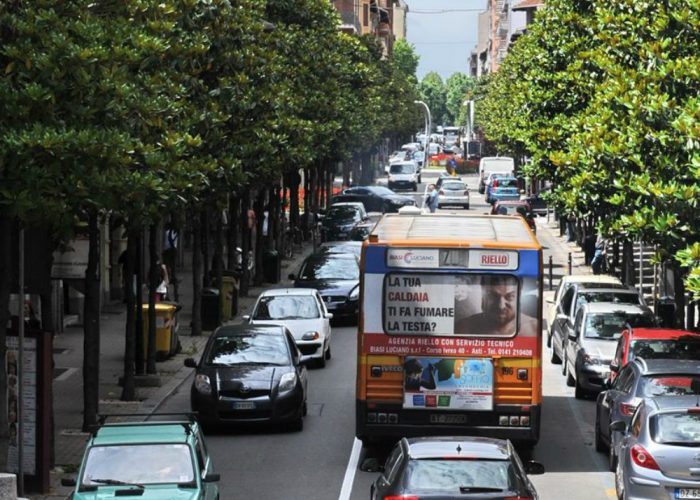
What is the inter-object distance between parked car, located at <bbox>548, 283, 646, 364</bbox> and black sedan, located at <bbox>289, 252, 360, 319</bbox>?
20.8 ft

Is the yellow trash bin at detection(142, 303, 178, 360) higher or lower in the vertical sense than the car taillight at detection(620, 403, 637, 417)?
lower

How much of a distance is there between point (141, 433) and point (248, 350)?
8.25 metres

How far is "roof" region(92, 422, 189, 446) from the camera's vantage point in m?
16.0

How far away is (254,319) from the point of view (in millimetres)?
31953

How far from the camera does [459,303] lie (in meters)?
19.9

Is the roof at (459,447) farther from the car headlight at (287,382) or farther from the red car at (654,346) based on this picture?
the car headlight at (287,382)

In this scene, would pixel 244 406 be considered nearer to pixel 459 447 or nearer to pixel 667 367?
pixel 667 367

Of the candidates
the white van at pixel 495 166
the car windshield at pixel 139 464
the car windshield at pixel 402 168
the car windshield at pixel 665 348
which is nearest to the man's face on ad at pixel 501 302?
the car windshield at pixel 665 348

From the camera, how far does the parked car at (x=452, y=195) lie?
255 feet

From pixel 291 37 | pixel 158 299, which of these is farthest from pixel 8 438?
pixel 291 37

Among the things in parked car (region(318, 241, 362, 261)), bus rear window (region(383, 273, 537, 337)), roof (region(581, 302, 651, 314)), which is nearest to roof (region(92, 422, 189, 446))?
bus rear window (region(383, 273, 537, 337))

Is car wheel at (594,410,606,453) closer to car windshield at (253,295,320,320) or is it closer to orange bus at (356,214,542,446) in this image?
orange bus at (356,214,542,446)

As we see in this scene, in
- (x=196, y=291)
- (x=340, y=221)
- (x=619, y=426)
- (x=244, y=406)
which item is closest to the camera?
(x=619, y=426)

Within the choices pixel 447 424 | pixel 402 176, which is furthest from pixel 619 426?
pixel 402 176
